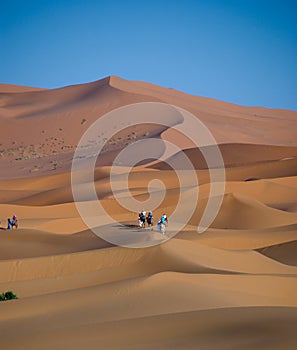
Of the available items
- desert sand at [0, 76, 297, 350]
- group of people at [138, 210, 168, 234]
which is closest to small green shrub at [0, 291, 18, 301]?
desert sand at [0, 76, 297, 350]

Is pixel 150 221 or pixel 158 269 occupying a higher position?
pixel 150 221

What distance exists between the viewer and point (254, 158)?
48.6 meters

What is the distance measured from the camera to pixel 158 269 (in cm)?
1617

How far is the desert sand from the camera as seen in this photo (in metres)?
8.43

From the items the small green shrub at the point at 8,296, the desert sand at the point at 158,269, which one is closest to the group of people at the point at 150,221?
the desert sand at the point at 158,269

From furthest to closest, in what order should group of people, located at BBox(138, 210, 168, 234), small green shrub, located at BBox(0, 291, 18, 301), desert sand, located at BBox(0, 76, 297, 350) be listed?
1. group of people, located at BBox(138, 210, 168, 234)
2. small green shrub, located at BBox(0, 291, 18, 301)
3. desert sand, located at BBox(0, 76, 297, 350)

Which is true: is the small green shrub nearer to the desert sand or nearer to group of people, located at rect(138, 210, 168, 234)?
the desert sand

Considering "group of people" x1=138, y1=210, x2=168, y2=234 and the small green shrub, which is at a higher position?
"group of people" x1=138, y1=210, x2=168, y2=234

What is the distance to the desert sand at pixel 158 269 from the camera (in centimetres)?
843

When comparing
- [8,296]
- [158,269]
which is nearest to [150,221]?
[158,269]

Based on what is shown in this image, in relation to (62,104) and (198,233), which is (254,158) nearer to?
(198,233)

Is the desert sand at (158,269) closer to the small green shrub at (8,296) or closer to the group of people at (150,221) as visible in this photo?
the small green shrub at (8,296)

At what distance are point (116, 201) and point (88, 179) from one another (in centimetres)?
998

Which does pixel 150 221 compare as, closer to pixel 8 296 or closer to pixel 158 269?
pixel 158 269
